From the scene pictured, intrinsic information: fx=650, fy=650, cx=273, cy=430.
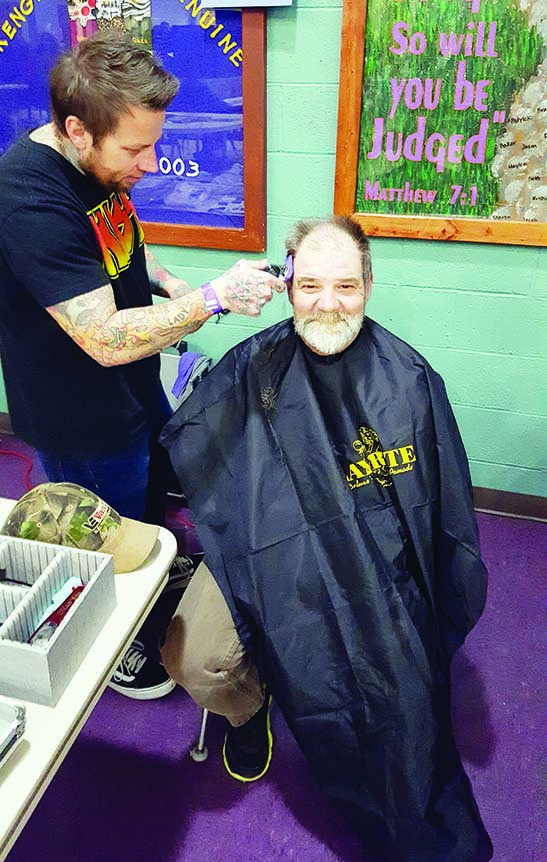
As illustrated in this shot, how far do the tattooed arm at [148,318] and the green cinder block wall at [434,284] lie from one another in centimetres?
98

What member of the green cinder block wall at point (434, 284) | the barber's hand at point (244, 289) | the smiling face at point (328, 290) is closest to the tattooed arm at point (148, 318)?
the barber's hand at point (244, 289)

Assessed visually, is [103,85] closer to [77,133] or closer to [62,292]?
[77,133]

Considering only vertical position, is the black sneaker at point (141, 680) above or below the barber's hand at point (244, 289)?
A: below

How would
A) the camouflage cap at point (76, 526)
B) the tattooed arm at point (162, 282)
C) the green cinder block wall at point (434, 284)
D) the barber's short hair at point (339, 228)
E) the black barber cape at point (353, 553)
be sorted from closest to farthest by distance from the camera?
1. the camouflage cap at point (76, 526)
2. the black barber cape at point (353, 553)
3. the barber's short hair at point (339, 228)
4. the tattooed arm at point (162, 282)
5. the green cinder block wall at point (434, 284)

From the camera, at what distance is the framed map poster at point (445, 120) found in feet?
5.87

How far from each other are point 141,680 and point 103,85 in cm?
141

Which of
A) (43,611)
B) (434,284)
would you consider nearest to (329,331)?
(43,611)

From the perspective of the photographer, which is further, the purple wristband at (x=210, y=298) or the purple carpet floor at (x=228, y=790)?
the purple carpet floor at (x=228, y=790)

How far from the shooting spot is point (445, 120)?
1.91 m

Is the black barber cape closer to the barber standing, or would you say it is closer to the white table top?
the barber standing

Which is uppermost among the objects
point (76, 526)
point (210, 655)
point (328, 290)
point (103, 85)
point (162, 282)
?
point (103, 85)

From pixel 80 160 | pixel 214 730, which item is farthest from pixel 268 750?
pixel 80 160

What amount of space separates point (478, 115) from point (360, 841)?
190 centimetres

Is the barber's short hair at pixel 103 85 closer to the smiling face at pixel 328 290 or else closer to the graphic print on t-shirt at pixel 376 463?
the smiling face at pixel 328 290
